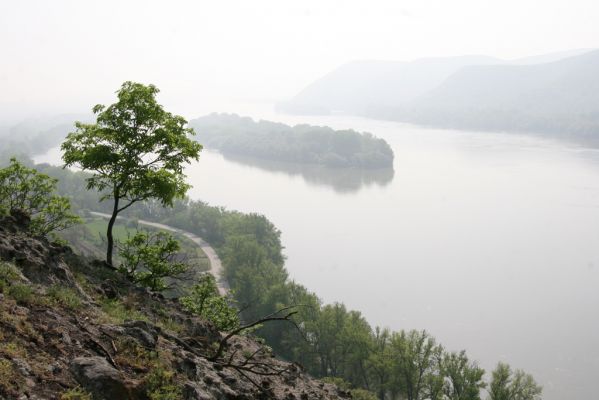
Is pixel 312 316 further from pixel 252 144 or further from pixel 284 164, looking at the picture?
pixel 252 144

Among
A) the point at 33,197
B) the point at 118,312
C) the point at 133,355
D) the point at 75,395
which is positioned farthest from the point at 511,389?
the point at 75,395

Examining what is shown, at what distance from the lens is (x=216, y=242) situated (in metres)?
74.9

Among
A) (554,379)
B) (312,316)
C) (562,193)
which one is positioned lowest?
(554,379)

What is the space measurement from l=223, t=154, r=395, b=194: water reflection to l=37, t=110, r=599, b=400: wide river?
53 centimetres

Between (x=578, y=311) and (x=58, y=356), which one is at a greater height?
(x=58, y=356)

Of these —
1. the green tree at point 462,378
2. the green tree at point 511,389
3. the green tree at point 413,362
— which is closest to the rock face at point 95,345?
the green tree at point 462,378

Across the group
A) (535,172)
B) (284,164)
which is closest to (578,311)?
(535,172)

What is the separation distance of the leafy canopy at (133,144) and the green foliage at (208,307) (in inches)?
201

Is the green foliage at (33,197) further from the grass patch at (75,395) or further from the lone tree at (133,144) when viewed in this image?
the grass patch at (75,395)

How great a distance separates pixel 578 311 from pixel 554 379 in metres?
14.8

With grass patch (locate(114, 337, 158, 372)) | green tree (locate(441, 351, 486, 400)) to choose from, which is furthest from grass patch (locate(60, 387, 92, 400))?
green tree (locate(441, 351, 486, 400))

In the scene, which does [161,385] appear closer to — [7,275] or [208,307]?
[7,275]

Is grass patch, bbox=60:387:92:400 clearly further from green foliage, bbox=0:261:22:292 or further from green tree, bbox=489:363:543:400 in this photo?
green tree, bbox=489:363:543:400

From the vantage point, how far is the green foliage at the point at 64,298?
400 inches
